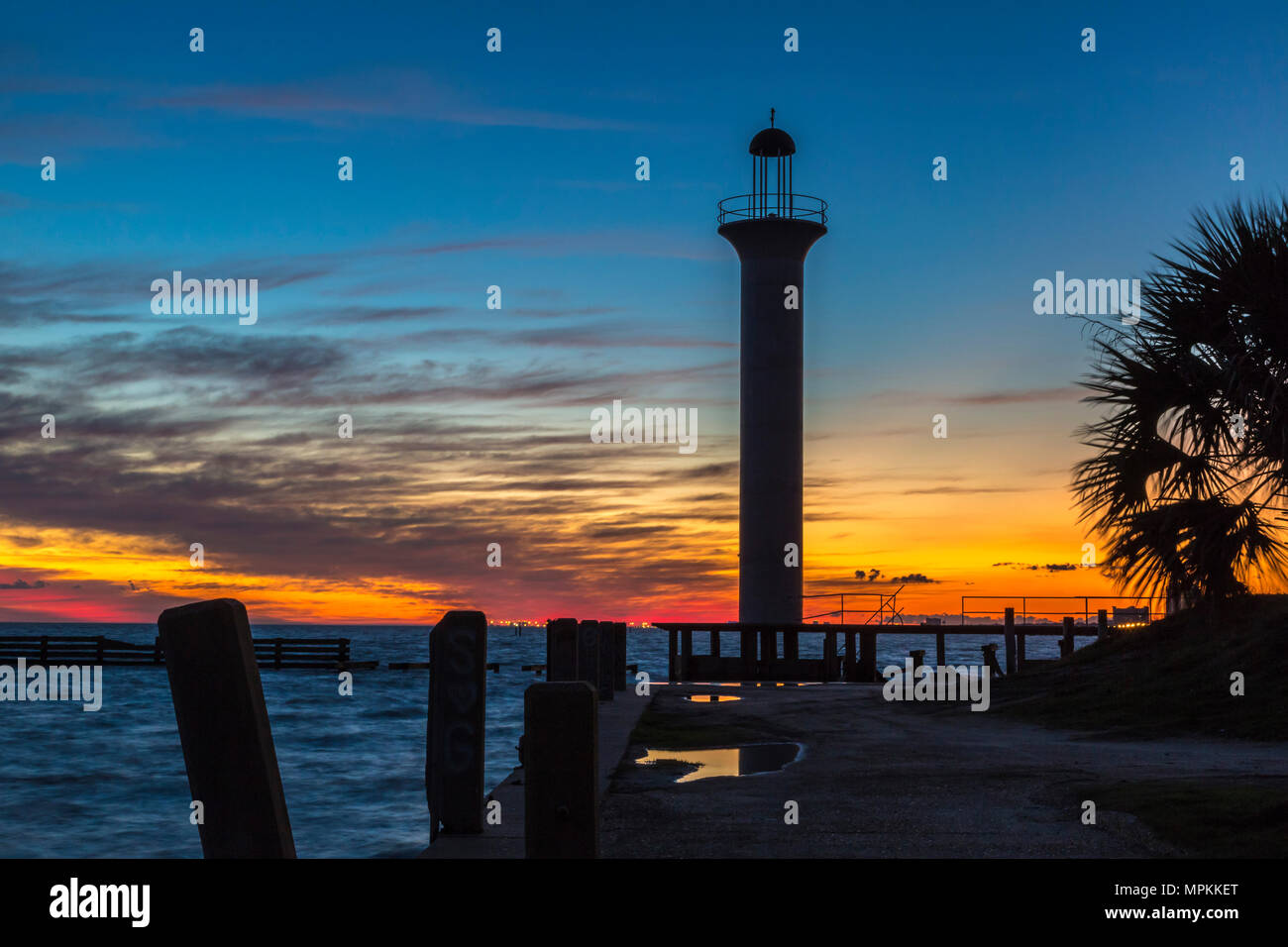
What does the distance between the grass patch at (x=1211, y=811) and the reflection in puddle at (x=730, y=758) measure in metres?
4.26

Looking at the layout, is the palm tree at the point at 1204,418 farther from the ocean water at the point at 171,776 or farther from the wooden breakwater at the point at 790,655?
the wooden breakwater at the point at 790,655

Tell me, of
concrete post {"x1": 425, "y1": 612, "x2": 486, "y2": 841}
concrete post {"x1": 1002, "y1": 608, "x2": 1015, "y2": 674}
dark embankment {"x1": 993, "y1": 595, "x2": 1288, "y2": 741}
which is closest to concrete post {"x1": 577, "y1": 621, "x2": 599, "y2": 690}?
dark embankment {"x1": 993, "y1": 595, "x2": 1288, "y2": 741}

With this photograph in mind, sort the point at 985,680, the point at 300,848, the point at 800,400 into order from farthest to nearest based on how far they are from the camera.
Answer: the point at 800,400, the point at 985,680, the point at 300,848

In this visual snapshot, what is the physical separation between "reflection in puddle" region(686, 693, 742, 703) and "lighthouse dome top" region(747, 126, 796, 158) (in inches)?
1057

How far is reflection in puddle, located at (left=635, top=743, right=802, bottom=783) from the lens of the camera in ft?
46.3

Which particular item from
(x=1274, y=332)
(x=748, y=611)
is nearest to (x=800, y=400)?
(x=748, y=611)

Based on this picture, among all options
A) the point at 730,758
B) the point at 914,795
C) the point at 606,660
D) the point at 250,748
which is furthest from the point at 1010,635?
the point at 250,748

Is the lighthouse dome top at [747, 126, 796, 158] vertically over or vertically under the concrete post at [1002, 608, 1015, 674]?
over

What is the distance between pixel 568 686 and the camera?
16.7 feet

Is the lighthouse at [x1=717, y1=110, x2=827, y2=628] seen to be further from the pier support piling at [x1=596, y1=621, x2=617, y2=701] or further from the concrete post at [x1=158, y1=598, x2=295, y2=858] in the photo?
the concrete post at [x1=158, y1=598, x2=295, y2=858]

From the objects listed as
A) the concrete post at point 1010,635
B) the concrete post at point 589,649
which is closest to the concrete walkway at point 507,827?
the concrete post at point 589,649

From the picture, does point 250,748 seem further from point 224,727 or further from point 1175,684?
point 1175,684
